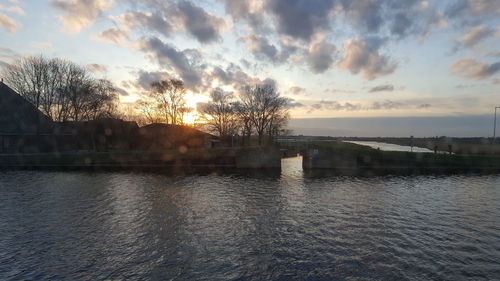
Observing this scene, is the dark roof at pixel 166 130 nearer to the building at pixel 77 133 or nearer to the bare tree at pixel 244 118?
the building at pixel 77 133

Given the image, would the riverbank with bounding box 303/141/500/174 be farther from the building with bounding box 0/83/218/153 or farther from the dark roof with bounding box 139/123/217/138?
the building with bounding box 0/83/218/153

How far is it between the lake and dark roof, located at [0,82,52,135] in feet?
134

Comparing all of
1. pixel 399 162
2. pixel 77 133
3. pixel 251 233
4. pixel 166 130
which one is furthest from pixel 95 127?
pixel 399 162

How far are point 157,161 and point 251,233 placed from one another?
36.3 m

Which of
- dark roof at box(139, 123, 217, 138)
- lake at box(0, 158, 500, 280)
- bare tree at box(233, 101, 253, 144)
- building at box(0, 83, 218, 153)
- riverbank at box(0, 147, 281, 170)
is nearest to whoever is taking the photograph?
lake at box(0, 158, 500, 280)

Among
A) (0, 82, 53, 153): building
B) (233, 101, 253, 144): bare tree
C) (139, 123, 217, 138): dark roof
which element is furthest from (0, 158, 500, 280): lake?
(233, 101, 253, 144): bare tree

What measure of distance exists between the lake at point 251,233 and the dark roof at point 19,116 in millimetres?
40807

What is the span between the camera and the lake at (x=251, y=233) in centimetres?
1108

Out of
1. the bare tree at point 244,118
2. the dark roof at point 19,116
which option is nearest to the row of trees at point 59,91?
the dark roof at point 19,116

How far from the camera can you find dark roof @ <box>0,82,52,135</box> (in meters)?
59.4

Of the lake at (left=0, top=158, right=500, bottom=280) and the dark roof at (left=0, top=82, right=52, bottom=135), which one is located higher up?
the dark roof at (left=0, top=82, right=52, bottom=135)

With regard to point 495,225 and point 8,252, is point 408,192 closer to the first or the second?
point 495,225

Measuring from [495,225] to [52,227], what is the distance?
92.8 feet

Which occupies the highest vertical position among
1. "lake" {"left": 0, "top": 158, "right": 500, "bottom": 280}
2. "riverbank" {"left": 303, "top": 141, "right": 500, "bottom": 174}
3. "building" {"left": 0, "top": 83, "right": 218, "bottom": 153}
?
"building" {"left": 0, "top": 83, "right": 218, "bottom": 153}
